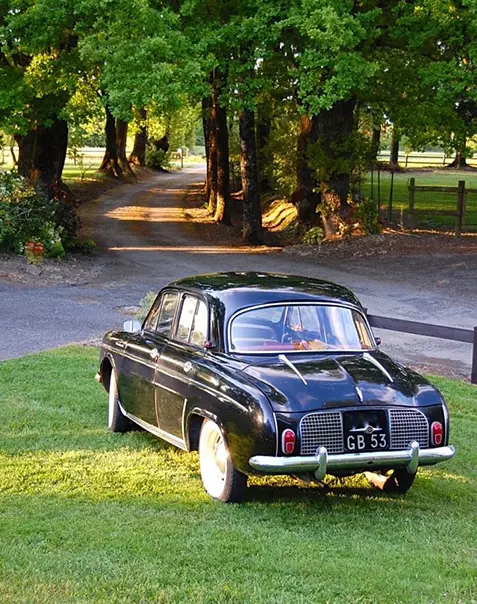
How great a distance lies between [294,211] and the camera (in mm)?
33844

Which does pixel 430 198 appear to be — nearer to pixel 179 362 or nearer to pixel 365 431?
pixel 179 362

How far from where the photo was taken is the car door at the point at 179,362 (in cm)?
734

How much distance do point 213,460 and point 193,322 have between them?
1342mm

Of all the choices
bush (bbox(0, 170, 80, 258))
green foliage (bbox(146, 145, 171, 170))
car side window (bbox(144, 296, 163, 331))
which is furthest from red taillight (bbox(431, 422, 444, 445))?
green foliage (bbox(146, 145, 171, 170))

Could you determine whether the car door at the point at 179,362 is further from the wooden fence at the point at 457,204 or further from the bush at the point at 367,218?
the wooden fence at the point at 457,204

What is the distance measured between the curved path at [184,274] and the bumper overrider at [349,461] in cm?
685

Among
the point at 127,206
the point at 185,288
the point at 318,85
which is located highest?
the point at 318,85

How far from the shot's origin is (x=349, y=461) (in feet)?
20.7

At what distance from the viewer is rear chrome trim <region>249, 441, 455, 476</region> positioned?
6184 mm

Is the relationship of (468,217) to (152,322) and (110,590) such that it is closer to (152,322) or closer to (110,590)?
(152,322)

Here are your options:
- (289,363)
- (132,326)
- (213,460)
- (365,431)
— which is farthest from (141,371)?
(365,431)

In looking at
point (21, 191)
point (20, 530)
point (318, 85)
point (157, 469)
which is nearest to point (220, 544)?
point (20, 530)

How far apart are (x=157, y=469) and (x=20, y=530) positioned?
1.86m

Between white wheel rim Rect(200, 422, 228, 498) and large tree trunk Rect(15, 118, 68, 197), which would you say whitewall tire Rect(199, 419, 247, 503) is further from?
large tree trunk Rect(15, 118, 68, 197)
